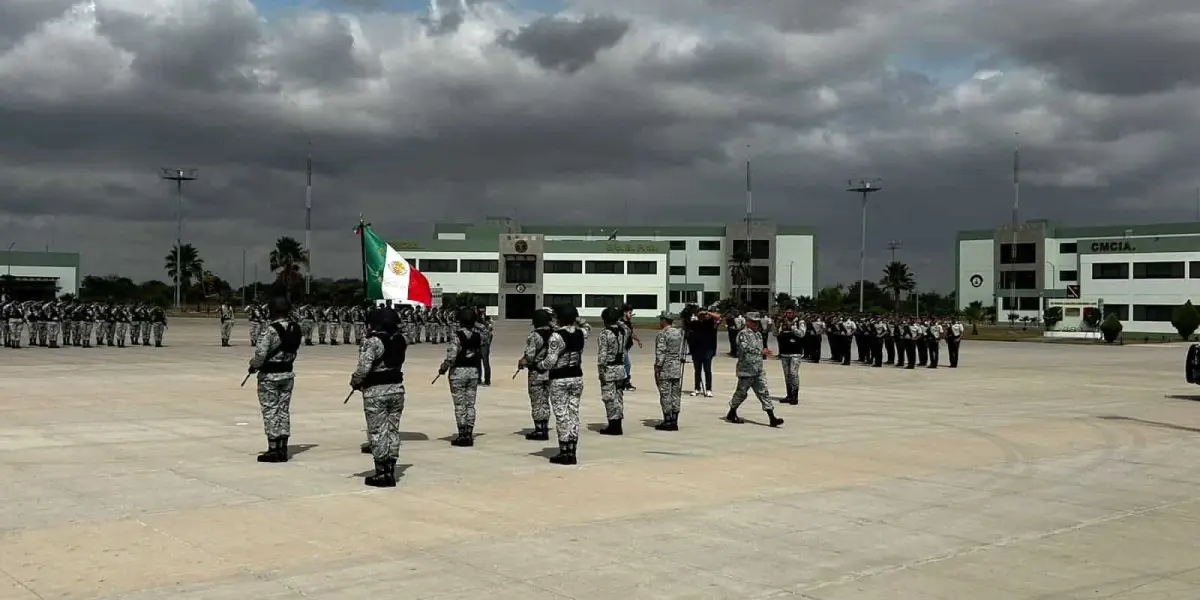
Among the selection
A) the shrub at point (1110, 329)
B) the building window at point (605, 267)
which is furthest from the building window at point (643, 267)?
the shrub at point (1110, 329)

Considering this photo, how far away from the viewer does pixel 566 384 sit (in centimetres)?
1200

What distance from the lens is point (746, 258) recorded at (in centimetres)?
10906

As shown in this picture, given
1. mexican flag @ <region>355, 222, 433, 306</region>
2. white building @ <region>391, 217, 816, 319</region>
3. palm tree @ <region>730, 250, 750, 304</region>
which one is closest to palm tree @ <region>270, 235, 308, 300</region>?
white building @ <region>391, 217, 816, 319</region>

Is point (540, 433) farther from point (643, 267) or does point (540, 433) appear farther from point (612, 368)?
point (643, 267)

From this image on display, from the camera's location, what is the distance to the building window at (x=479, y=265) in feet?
329

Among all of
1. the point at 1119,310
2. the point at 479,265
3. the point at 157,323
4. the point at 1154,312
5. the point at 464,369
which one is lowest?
the point at 464,369

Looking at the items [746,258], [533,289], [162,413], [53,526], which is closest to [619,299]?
[533,289]

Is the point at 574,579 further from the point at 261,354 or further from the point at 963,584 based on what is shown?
the point at 261,354

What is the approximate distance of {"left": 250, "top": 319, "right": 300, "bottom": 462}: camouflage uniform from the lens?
11.5m

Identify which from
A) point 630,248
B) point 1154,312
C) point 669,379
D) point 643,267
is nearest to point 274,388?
point 669,379

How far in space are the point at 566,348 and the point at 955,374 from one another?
20517 mm

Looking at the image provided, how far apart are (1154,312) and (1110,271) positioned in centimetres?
513

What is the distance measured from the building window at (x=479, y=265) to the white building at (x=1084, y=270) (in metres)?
50.2

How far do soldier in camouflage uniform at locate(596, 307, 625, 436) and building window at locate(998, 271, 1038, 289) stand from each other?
102993 millimetres
